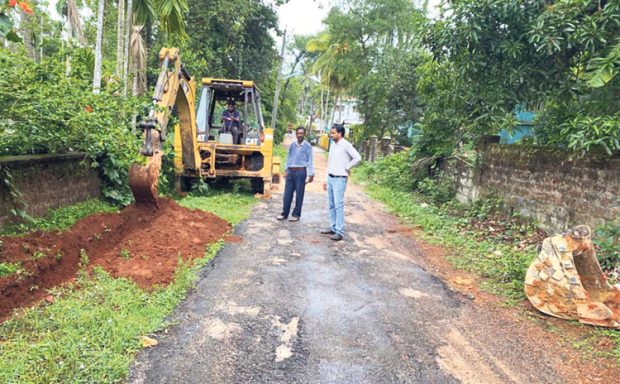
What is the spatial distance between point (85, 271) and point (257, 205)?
16.6ft

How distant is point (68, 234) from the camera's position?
4.96 meters

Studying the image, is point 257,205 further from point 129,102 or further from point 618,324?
point 618,324

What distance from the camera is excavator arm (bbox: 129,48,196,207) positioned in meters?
5.77

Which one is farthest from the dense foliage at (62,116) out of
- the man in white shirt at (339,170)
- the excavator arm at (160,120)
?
the man in white shirt at (339,170)

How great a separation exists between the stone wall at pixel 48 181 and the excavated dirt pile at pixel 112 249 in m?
0.56

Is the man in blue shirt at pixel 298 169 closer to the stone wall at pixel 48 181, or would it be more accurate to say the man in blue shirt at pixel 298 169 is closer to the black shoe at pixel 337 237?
the black shoe at pixel 337 237

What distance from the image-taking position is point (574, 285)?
3.98 meters

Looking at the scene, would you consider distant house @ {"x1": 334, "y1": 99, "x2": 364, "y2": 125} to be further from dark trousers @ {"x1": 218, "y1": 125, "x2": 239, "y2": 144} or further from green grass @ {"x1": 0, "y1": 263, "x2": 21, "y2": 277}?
A: green grass @ {"x1": 0, "y1": 263, "x2": 21, "y2": 277}

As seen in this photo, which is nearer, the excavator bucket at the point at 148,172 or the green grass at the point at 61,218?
the green grass at the point at 61,218

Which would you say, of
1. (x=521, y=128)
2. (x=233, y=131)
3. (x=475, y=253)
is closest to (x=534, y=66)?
(x=521, y=128)

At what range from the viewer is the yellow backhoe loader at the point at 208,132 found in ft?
22.0

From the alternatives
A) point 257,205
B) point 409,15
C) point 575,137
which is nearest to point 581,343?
point 575,137

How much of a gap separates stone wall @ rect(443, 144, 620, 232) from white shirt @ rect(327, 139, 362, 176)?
9.42 ft

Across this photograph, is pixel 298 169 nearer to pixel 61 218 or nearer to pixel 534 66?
pixel 61 218
